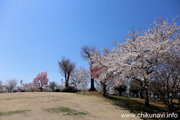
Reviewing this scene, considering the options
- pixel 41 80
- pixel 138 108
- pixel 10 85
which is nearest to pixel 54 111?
pixel 138 108

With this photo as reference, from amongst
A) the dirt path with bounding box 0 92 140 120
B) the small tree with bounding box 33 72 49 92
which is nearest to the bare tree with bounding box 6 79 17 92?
the small tree with bounding box 33 72 49 92

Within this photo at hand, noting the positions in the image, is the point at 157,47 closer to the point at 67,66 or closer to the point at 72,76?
→ the point at 67,66

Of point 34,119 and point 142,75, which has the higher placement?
point 142,75

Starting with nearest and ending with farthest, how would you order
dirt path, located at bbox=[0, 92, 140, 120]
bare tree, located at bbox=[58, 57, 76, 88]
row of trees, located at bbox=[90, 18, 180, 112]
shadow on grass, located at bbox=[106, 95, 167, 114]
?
dirt path, located at bbox=[0, 92, 140, 120] → row of trees, located at bbox=[90, 18, 180, 112] → shadow on grass, located at bbox=[106, 95, 167, 114] → bare tree, located at bbox=[58, 57, 76, 88]

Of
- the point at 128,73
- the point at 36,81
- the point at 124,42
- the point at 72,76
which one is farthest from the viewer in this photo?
the point at 36,81

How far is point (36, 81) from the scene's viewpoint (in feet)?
128

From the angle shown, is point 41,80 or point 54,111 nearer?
point 54,111

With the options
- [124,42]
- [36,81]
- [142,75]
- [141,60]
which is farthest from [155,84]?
[36,81]

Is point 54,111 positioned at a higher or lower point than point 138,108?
higher

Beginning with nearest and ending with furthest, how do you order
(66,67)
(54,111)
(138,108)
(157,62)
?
(54,111)
(157,62)
(138,108)
(66,67)

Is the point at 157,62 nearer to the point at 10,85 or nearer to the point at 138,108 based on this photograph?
the point at 138,108

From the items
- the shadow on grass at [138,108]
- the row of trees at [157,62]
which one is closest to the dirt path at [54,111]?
the shadow on grass at [138,108]

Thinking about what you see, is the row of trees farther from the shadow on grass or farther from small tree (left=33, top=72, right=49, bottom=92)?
small tree (left=33, top=72, right=49, bottom=92)

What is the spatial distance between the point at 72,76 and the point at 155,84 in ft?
99.2
